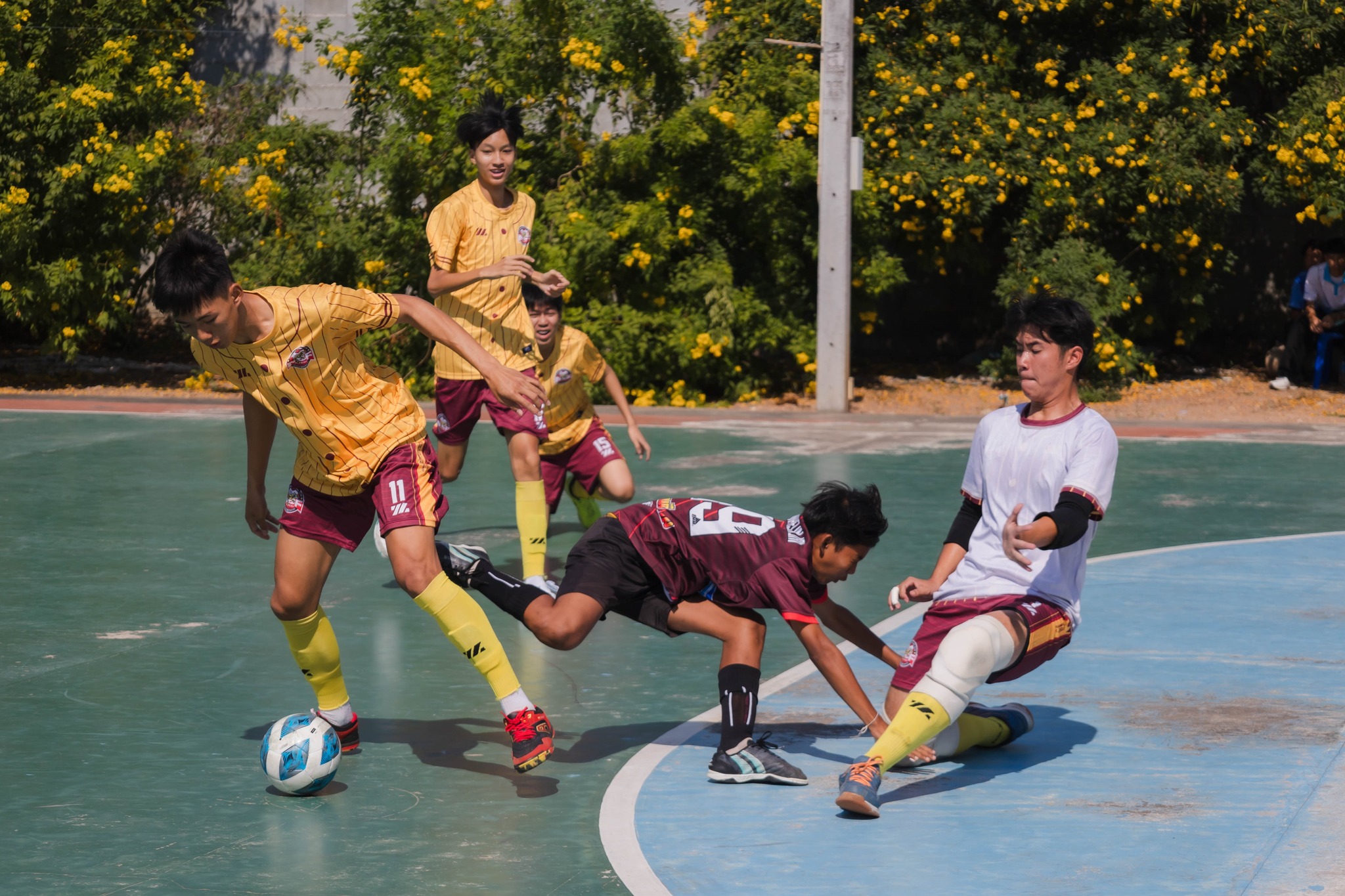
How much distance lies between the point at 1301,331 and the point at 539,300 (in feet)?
36.1

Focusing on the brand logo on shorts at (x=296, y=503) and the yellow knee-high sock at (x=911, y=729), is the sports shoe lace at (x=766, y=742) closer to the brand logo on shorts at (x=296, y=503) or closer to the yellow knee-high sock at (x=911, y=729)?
the yellow knee-high sock at (x=911, y=729)

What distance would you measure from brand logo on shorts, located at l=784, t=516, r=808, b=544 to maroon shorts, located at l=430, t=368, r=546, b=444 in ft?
8.99

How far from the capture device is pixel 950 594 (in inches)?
225

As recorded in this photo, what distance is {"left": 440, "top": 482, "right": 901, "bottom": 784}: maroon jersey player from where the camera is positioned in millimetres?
5453

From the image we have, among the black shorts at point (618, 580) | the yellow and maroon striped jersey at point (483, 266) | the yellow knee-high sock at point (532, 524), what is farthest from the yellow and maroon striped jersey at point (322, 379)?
the yellow and maroon striped jersey at point (483, 266)

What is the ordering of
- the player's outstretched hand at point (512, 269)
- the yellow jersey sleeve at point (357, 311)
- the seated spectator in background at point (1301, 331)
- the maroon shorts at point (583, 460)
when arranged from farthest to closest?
the seated spectator in background at point (1301, 331) → the maroon shorts at point (583, 460) → the player's outstretched hand at point (512, 269) → the yellow jersey sleeve at point (357, 311)

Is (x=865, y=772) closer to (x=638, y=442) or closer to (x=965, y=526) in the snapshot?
(x=965, y=526)

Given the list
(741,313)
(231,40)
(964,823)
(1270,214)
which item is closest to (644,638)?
(964,823)

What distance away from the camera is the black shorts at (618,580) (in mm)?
5824

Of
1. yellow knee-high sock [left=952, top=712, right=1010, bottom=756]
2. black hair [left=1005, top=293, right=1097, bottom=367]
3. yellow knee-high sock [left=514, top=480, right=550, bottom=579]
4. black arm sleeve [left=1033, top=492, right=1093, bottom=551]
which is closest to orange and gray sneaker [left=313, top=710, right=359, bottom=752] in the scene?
yellow knee-high sock [left=952, top=712, right=1010, bottom=756]

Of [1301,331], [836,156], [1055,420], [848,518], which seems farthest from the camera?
[1301,331]

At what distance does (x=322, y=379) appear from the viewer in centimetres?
561

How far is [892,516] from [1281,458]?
173 inches

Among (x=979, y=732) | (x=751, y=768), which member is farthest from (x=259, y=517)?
(x=979, y=732)
